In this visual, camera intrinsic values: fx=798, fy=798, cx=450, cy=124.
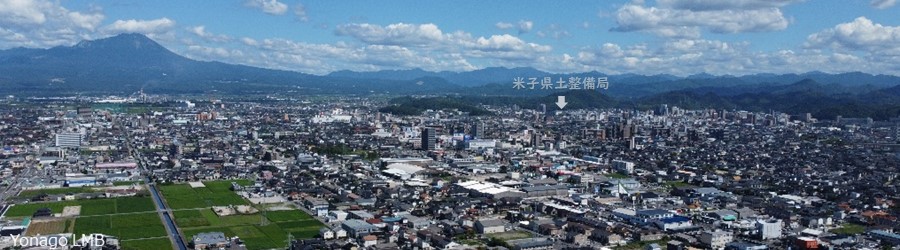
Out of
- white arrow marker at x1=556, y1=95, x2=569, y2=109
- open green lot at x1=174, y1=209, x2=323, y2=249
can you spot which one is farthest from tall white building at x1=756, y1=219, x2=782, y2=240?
white arrow marker at x1=556, y1=95, x2=569, y2=109

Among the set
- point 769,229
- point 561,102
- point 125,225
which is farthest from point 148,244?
point 561,102

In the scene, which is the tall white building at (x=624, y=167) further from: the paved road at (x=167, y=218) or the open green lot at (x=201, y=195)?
the paved road at (x=167, y=218)

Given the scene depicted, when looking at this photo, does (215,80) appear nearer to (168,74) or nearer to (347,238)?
(168,74)

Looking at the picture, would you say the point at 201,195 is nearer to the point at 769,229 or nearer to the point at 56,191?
the point at 56,191

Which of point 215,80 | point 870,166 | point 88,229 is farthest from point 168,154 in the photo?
point 215,80

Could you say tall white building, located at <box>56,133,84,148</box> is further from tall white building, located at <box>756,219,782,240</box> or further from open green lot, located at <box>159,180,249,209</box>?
tall white building, located at <box>756,219,782,240</box>
